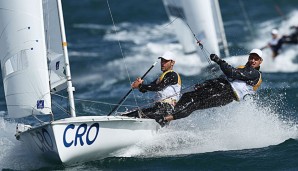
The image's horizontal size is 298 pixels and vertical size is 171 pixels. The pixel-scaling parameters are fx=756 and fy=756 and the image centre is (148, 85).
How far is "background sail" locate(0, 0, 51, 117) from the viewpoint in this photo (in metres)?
8.34

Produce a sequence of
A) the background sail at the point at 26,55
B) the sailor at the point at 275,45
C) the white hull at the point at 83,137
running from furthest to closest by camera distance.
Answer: the sailor at the point at 275,45 → the background sail at the point at 26,55 → the white hull at the point at 83,137

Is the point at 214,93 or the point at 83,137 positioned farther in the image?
the point at 214,93

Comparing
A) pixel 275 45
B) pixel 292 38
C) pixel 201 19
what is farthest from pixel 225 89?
pixel 275 45

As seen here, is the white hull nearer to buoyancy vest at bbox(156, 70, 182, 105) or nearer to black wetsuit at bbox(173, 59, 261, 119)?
buoyancy vest at bbox(156, 70, 182, 105)

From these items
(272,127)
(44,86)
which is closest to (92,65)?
(272,127)

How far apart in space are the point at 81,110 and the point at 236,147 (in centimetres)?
384

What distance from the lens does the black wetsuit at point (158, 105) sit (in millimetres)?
9344

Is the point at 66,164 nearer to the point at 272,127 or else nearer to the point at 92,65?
the point at 272,127

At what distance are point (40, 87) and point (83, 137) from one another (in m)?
0.73

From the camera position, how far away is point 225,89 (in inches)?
377

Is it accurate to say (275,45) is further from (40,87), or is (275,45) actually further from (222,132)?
(40,87)

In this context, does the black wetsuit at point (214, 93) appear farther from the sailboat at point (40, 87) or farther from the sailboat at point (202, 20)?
the sailboat at point (202, 20)

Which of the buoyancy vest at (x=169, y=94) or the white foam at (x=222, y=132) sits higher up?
the buoyancy vest at (x=169, y=94)

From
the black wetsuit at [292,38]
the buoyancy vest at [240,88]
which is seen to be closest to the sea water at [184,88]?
the buoyancy vest at [240,88]
